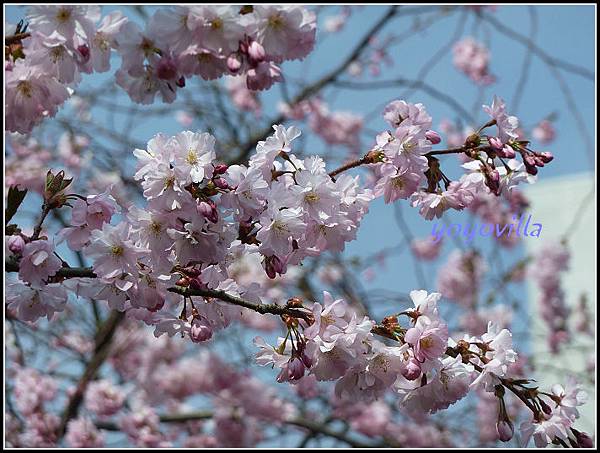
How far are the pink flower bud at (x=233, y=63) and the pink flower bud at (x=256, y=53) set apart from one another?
35mm

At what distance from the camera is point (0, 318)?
1959 mm

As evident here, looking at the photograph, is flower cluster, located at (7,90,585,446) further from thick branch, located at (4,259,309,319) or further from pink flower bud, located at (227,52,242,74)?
pink flower bud, located at (227,52,242,74)

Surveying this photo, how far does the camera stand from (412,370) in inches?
53.0

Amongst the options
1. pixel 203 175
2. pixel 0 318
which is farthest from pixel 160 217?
pixel 0 318

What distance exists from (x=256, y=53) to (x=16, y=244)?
641 millimetres

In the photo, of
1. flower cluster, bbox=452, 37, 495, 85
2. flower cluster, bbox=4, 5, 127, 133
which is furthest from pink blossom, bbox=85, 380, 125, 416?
flower cluster, bbox=452, 37, 495, 85

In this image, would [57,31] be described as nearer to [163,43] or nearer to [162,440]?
[163,43]

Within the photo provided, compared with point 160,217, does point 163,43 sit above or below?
above

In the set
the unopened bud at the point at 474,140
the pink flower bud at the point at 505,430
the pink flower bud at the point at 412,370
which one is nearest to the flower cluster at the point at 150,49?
the unopened bud at the point at 474,140

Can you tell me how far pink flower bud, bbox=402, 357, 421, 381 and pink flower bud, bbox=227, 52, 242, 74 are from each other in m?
0.74

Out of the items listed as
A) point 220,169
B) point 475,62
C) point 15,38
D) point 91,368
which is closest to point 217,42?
point 220,169

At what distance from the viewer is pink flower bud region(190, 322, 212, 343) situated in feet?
4.67

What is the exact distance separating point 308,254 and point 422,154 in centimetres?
34

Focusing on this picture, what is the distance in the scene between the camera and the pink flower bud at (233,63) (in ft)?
4.80
